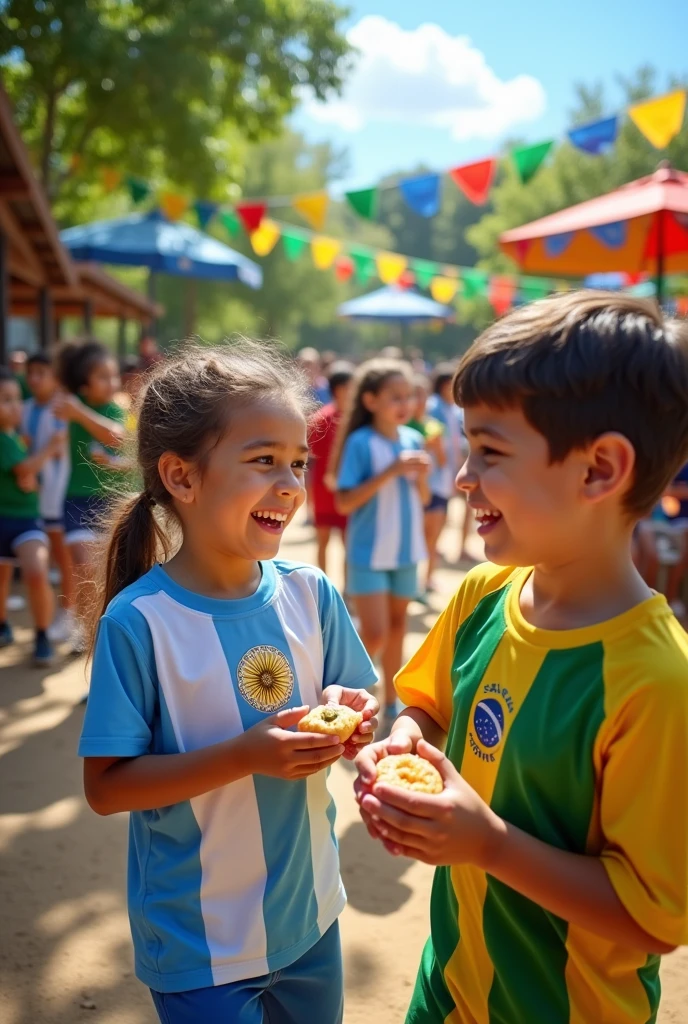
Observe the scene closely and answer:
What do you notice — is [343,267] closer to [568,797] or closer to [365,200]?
[365,200]

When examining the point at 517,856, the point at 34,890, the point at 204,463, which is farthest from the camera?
the point at 34,890

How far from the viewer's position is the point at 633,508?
4.70 feet

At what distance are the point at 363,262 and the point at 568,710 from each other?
17049mm

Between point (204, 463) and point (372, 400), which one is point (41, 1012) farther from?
point (372, 400)

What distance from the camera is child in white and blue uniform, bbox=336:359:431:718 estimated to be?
16.1ft

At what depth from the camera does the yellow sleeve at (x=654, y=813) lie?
4.04ft

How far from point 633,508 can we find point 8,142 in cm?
723

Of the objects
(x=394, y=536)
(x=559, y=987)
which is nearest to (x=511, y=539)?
(x=559, y=987)

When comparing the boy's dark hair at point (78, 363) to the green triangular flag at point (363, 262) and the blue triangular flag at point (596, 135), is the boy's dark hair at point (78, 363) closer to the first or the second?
the blue triangular flag at point (596, 135)

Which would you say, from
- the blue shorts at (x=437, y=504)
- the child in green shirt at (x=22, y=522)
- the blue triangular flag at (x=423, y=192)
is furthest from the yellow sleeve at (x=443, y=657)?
the blue triangular flag at (x=423, y=192)

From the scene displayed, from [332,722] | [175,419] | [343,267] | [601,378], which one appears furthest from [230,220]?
[601,378]

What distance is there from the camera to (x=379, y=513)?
5.00 meters

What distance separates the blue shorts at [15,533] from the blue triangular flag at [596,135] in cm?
743

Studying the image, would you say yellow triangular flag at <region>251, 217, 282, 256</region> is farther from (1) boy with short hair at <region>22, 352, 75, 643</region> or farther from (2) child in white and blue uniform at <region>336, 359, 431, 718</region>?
(2) child in white and blue uniform at <region>336, 359, 431, 718</region>
